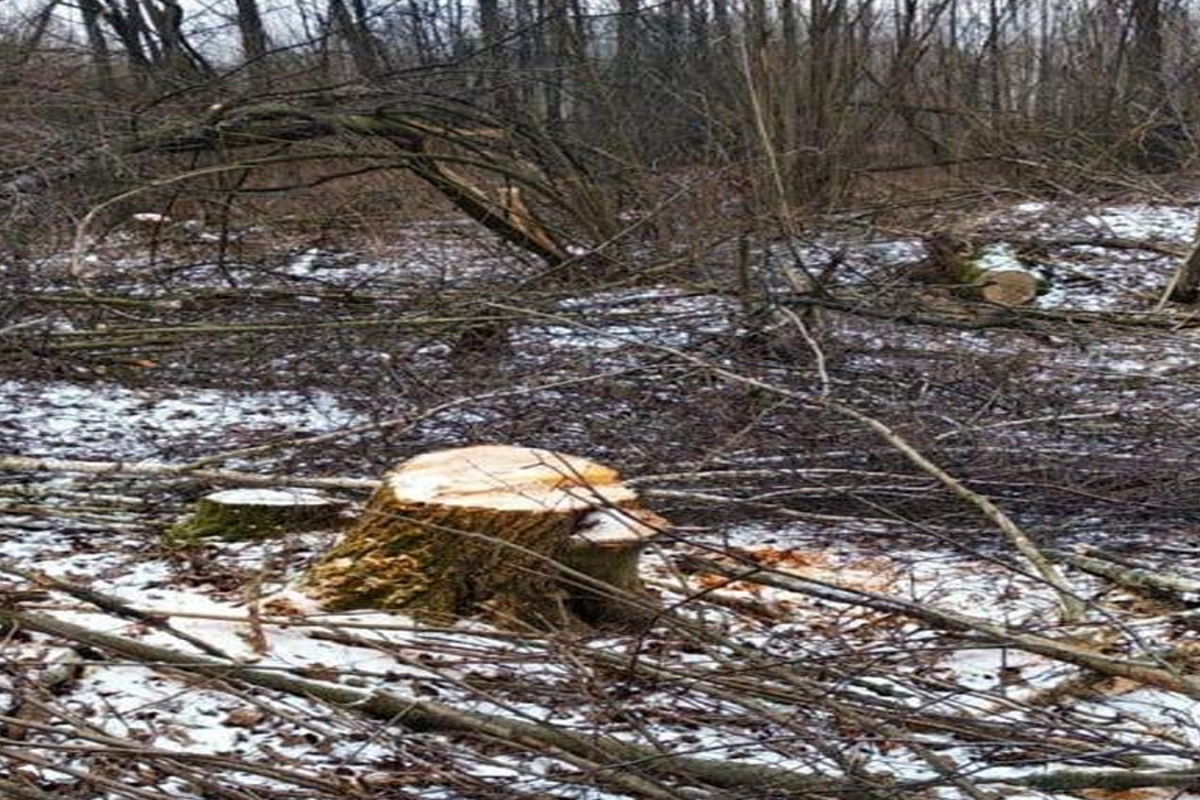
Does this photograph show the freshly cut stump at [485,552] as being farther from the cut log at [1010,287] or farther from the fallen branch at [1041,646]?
the cut log at [1010,287]

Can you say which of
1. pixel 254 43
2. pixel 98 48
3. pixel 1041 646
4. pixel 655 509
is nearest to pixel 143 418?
pixel 655 509

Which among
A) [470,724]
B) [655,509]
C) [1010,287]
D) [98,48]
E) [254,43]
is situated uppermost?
[254,43]

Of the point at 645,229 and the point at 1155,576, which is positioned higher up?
the point at 645,229

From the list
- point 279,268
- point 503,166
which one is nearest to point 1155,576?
point 503,166

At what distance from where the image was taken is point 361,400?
6.64 meters

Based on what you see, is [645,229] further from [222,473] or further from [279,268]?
[222,473]

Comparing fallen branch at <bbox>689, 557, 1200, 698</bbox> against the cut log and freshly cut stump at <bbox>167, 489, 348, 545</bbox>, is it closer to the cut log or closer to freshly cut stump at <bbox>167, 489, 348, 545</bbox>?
freshly cut stump at <bbox>167, 489, 348, 545</bbox>

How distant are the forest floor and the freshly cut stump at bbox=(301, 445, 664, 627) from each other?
0.47 feet

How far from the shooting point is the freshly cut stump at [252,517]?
4.63 metres

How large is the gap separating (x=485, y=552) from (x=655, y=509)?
3.66ft

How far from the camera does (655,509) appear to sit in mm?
4879

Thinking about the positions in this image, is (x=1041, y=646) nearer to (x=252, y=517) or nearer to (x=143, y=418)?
(x=252, y=517)

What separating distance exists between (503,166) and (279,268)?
6.36 ft

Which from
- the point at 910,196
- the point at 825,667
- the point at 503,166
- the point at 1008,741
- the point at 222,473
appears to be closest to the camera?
the point at 1008,741
